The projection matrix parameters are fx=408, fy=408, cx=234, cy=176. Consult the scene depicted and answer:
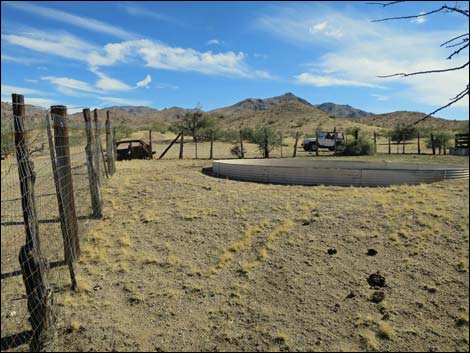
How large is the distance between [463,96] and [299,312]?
4684 millimetres

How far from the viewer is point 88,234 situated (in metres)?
8.12

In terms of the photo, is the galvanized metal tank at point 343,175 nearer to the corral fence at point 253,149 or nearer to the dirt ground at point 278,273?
the dirt ground at point 278,273

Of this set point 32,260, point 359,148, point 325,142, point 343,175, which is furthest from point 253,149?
point 32,260

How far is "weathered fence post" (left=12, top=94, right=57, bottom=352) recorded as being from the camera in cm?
448

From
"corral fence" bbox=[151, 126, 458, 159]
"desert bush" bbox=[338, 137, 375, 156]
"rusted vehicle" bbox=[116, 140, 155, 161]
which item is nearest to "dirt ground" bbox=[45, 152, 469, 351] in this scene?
"rusted vehicle" bbox=[116, 140, 155, 161]

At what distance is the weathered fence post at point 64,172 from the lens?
6.19 metres

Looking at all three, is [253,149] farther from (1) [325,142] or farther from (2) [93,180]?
(2) [93,180]

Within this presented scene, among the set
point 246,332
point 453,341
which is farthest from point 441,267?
point 246,332

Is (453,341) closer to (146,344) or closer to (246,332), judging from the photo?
(246,332)

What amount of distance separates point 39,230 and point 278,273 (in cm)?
423

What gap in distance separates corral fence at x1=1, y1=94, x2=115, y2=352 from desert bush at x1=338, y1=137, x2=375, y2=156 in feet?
53.9

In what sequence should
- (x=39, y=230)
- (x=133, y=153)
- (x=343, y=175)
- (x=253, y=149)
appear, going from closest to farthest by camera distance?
1. (x=39, y=230)
2. (x=343, y=175)
3. (x=133, y=153)
4. (x=253, y=149)

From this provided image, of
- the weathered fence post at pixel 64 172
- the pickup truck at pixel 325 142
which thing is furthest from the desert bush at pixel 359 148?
the weathered fence post at pixel 64 172

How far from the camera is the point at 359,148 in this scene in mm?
23141
